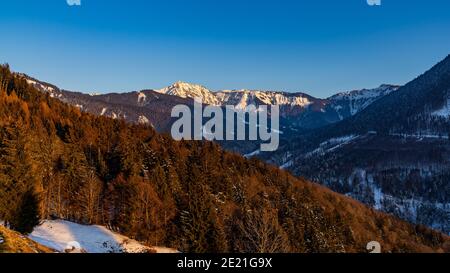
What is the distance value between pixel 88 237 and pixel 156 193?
77.4 feet

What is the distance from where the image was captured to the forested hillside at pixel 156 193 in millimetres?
51594

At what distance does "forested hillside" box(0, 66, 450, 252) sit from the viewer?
51594 mm

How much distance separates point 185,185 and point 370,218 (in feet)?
271

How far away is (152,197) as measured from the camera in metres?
70.1

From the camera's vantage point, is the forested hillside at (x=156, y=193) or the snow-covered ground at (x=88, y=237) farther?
the forested hillside at (x=156, y=193)

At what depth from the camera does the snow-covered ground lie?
48.3m

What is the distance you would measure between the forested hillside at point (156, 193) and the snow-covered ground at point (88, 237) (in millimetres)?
2789

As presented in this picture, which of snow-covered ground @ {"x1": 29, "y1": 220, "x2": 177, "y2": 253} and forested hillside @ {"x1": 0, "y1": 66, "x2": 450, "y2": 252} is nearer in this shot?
snow-covered ground @ {"x1": 29, "y1": 220, "x2": 177, "y2": 253}

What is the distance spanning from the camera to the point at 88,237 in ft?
180

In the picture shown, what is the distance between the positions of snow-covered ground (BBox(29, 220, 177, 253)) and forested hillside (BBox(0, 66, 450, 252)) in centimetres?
279
